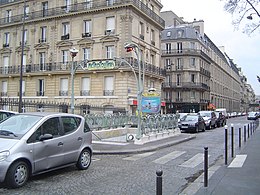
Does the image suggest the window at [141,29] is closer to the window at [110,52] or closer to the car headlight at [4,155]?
the window at [110,52]

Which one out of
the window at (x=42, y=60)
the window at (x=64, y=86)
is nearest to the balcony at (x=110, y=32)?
the window at (x=64, y=86)

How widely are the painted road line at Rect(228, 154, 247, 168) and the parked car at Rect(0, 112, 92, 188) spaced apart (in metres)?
4.18

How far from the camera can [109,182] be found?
7.15 metres

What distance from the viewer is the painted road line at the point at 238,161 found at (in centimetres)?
885

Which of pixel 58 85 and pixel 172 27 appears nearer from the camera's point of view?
pixel 58 85

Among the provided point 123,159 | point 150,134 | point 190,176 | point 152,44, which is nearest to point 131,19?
point 152,44

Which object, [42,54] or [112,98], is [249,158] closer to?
[112,98]

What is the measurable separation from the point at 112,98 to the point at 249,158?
86.5 feet

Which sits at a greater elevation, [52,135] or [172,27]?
[172,27]

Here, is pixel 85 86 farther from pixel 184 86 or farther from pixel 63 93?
pixel 184 86

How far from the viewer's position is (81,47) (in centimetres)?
3850

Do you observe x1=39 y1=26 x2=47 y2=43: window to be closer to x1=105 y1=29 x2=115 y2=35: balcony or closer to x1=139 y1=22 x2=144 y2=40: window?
x1=105 y1=29 x2=115 y2=35: balcony

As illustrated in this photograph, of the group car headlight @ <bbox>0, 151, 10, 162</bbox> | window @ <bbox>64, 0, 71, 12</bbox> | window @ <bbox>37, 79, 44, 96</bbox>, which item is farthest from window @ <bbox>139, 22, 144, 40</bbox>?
car headlight @ <bbox>0, 151, 10, 162</bbox>

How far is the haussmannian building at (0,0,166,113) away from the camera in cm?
3566
